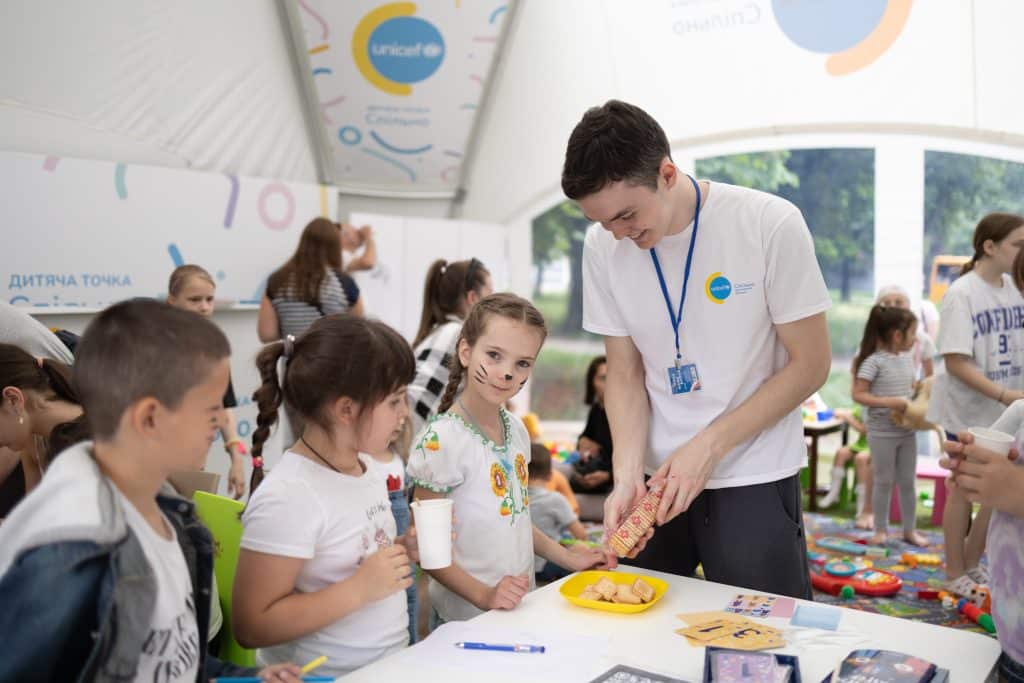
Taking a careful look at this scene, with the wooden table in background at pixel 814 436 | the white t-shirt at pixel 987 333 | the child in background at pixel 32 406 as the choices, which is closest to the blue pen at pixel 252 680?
the child in background at pixel 32 406

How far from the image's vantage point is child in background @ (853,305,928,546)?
212 inches

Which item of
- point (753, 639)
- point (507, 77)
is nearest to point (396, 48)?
point (507, 77)

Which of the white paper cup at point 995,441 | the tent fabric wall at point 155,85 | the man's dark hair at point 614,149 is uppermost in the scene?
the tent fabric wall at point 155,85

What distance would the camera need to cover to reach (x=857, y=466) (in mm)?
6301

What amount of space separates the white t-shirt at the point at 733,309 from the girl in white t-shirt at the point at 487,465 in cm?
32

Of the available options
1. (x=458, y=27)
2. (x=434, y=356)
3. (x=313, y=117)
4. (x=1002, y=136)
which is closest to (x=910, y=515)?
(x=1002, y=136)

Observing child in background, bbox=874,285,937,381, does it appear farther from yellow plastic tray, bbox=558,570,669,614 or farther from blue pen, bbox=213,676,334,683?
blue pen, bbox=213,676,334,683

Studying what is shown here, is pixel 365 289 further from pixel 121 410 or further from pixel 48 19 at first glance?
pixel 121 410

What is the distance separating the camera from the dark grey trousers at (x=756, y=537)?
2.10 meters

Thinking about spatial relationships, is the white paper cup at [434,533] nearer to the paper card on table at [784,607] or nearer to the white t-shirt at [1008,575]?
the paper card on table at [784,607]

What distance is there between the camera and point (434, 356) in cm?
368

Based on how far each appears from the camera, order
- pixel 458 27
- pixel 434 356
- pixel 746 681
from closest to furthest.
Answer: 1. pixel 746 681
2. pixel 434 356
3. pixel 458 27

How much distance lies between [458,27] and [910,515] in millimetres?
4338

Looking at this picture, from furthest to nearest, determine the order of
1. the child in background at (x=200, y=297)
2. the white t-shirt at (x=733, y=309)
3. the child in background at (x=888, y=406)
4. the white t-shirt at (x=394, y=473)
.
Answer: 1. the child in background at (x=888, y=406)
2. the child in background at (x=200, y=297)
3. the white t-shirt at (x=394, y=473)
4. the white t-shirt at (x=733, y=309)
